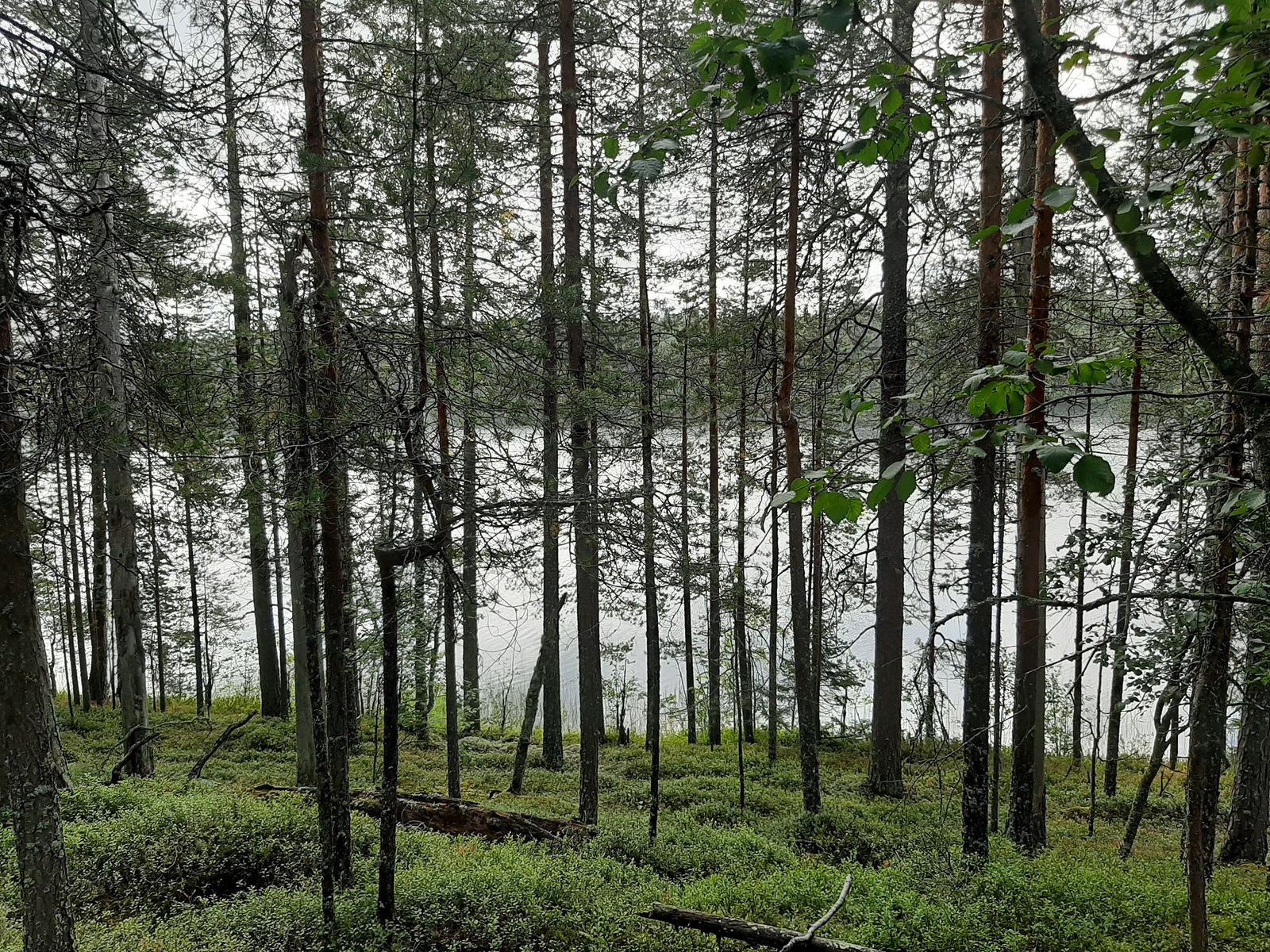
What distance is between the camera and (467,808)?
8648mm

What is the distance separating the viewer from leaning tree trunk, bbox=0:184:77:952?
3633 millimetres

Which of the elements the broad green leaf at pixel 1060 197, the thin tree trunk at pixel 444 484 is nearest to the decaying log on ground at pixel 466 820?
the thin tree trunk at pixel 444 484

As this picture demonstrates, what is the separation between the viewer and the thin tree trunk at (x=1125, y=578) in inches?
102

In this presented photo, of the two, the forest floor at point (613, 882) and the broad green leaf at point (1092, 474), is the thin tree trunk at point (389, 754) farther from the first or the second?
the broad green leaf at point (1092, 474)

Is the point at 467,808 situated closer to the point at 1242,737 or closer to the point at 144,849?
the point at 144,849

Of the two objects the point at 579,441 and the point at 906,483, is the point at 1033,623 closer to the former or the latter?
the point at 579,441

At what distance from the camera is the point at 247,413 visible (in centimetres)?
538

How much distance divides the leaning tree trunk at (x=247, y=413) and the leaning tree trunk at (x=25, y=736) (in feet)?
3.94

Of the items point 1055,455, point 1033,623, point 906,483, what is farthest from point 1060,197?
point 1033,623

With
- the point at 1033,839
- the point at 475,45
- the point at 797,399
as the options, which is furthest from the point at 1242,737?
the point at 475,45

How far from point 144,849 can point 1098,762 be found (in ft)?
59.0

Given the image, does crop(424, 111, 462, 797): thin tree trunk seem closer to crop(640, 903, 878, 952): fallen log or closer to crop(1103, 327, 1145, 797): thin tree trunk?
crop(640, 903, 878, 952): fallen log

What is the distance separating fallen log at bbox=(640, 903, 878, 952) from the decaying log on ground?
395 centimetres

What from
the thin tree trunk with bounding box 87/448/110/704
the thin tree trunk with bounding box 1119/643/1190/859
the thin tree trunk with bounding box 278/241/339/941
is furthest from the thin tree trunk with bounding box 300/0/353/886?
the thin tree trunk with bounding box 87/448/110/704
